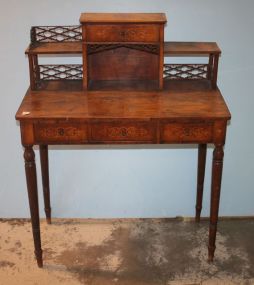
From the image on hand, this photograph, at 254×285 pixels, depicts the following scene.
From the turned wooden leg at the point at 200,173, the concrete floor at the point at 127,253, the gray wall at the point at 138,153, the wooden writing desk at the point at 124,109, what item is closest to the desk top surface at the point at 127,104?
the wooden writing desk at the point at 124,109

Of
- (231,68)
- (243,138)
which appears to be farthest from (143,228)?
(231,68)

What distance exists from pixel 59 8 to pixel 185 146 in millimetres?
1079

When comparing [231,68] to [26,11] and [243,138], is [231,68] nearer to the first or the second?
[243,138]

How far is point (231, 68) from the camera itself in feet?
8.91

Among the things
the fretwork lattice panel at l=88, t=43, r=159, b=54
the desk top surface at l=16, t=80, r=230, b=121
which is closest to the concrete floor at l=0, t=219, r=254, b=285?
the desk top surface at l=16, t=80, r=230, b=121

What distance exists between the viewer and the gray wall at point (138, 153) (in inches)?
102

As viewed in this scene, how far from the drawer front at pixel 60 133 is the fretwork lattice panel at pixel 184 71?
65cm

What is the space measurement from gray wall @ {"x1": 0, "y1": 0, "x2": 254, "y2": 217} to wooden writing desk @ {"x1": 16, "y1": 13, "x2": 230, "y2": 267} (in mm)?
153

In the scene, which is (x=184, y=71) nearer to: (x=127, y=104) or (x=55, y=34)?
(x=127, y=104)

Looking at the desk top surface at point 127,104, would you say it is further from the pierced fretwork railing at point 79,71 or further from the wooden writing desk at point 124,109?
the pierced fretwork railing at point 79,71

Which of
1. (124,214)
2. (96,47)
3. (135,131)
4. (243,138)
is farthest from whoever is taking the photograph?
(124,214)

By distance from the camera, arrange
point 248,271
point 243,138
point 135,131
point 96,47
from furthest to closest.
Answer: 1. point 243,138
2. point 248,271
3. point 96,47
4. point 135,131

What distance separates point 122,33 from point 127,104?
36cm

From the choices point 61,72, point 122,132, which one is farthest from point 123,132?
point 61,72
